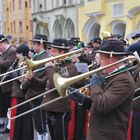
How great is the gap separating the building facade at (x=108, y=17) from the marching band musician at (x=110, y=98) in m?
17.3

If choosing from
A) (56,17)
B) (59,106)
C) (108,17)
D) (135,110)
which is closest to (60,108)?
(59,106)

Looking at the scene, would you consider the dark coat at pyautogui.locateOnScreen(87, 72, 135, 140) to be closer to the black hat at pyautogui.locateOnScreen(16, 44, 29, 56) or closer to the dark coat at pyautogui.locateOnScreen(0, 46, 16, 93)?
the black hat at pyautogui.locateOnScreen(16, 44, 29, 56)

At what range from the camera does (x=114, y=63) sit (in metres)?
3.91

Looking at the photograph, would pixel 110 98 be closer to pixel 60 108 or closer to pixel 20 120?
pixel 60 108

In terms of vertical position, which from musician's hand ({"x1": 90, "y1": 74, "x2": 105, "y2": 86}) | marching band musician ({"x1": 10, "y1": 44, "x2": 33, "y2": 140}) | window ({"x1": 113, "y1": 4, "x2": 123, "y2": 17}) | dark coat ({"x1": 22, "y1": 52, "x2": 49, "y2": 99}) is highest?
window ({"x1": 113, "y1": 4, "x2": 123, "y2": 17})

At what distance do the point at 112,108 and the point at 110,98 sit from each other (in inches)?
3.9

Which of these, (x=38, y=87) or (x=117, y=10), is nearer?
(x=38, y=87)

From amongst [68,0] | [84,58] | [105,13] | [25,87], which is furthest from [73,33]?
[25,87]

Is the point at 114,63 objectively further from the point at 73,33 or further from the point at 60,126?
the point at 73,33

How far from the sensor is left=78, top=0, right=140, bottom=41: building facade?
70.3 ft

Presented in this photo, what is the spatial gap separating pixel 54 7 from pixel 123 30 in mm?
10262

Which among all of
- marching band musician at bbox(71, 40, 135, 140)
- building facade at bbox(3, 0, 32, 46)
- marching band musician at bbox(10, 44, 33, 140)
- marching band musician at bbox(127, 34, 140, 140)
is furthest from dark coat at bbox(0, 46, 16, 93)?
building facade at bbox(3, 0, 32, 46)

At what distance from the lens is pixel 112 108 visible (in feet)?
12.5

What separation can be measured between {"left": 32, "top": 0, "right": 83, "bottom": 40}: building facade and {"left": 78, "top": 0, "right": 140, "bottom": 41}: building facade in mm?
1386
